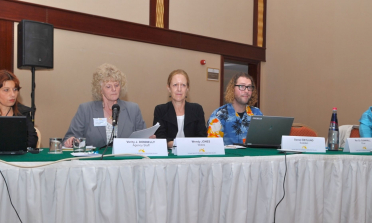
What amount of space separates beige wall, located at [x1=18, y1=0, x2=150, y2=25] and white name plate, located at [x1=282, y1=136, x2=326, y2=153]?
11.4ft

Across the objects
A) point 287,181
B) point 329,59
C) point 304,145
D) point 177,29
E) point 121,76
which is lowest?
point 287,181

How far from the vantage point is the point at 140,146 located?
198 cm

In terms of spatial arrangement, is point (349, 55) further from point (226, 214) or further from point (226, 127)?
point (226, 214)

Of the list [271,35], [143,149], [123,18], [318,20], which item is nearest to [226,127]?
[143,149]

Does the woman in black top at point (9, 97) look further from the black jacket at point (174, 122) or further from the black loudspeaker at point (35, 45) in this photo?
the black loudspeaker at point (35, 45)

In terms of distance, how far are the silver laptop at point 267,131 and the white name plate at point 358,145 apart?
414 millimetres

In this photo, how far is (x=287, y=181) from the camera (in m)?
2.17

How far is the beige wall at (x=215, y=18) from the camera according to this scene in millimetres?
5879

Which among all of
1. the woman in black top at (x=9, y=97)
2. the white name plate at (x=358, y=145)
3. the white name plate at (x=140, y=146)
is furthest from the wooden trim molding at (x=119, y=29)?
the white name plate at (x=358, y=145)

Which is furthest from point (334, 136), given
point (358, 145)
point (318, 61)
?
point (318, 61)

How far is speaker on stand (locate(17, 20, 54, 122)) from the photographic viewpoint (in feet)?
12.5

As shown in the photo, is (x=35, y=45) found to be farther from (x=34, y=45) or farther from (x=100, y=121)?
(x=100, y=121)

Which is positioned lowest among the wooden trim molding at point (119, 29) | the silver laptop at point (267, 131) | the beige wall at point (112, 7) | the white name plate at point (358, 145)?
the white name plate at point (358, 145)

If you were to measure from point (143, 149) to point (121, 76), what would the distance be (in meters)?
1.08
